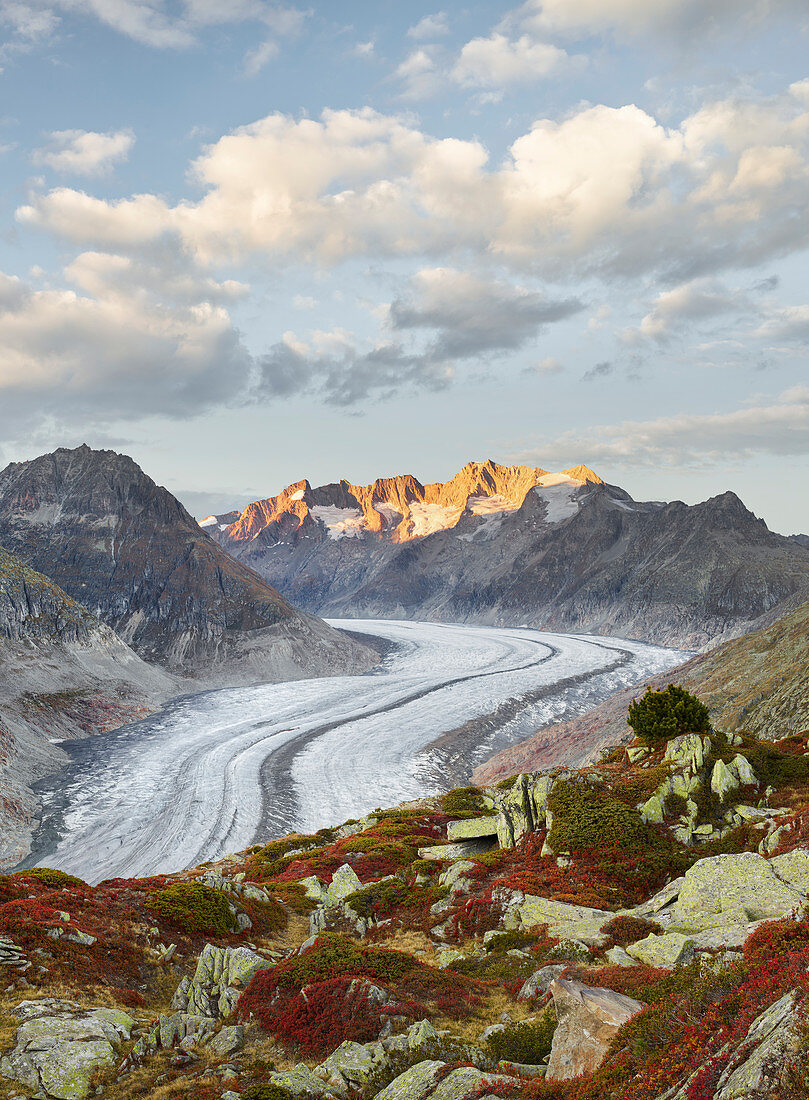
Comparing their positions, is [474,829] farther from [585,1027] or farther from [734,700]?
[734,700]

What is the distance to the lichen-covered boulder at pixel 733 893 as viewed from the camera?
16703 mm

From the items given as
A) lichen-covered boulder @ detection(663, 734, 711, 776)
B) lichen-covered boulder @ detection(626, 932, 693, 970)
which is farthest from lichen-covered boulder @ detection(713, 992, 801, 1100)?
lichen-covered boulder @ detection(663, 734, 711, 776)

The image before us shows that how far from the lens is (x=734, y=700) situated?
54.6 metres

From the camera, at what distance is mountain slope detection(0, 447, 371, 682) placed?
164 meters

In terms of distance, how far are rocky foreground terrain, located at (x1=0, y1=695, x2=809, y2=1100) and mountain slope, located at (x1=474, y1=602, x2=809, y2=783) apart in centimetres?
1051

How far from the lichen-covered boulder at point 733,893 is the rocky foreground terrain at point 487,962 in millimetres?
82

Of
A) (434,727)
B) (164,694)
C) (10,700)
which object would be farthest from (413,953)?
(164,694)

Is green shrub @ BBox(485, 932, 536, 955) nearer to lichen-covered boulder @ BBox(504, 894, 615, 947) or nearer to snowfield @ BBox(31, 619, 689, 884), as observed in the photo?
lichen-covered boulder @ BBox(504, 894, 615, 947)

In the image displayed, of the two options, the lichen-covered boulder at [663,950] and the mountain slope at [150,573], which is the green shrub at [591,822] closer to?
the lichen-covered boulder at [663,950]

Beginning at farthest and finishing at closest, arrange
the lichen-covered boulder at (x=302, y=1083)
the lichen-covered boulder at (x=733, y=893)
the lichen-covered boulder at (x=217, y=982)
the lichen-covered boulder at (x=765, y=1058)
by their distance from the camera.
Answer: the lichen-covered boulder at (x=217, y=982)
the lichen-covered boulder at (x=733, y=893)
the lichen-covered boulder at (x=302, y=1083)
the lichen-covered boulder at (x=765, y=1058)

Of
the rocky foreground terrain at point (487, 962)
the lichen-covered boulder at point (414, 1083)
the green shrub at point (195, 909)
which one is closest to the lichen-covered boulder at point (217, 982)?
the rocky foreground terrain at point (487, 962)

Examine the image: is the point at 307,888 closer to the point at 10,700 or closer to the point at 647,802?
the point at 647,802

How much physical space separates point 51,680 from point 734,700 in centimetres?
11152

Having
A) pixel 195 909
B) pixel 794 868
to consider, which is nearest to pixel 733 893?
pixel 794 868
